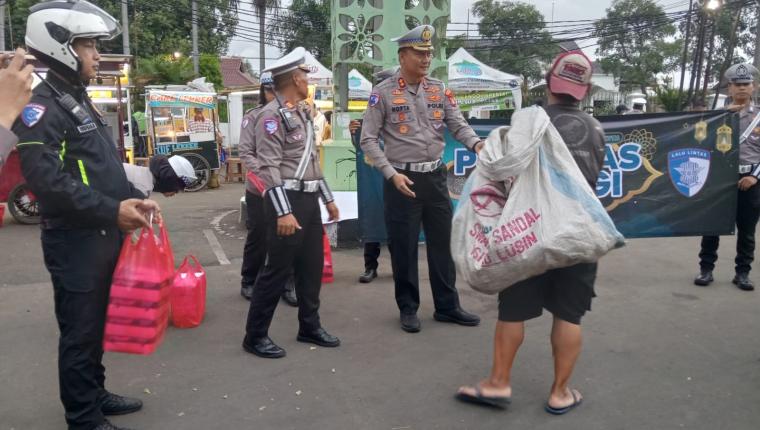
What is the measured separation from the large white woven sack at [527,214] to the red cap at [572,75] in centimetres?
22

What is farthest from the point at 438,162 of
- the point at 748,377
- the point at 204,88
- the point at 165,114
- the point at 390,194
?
the point at 204,88

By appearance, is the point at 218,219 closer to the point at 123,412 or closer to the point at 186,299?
the point at 186,299

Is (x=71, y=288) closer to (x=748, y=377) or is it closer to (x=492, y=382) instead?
(x=492, y=382)

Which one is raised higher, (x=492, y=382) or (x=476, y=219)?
(x=476, y=219)

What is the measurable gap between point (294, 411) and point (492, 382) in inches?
39.7

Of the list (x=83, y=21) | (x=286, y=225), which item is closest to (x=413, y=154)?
(x=286, y=225)

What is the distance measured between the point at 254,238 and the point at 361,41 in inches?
136

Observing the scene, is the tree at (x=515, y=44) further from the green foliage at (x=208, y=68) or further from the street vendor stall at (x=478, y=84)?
the street vendor stall at (x=478, y=84)

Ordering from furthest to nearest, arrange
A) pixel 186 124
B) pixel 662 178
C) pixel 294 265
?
pixel 186 124
pixel 662 178
pixel 294 265

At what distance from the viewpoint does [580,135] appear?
3100 millimetres

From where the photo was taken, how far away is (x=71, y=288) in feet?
8.86

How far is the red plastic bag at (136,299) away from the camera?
9.24 ft

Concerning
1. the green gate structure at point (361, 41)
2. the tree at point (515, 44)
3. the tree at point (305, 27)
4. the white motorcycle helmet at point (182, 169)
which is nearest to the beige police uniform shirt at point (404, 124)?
the white motorcycle helmet at point (182, 169)

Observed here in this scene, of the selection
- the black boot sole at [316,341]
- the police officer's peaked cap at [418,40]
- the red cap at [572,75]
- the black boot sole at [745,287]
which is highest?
the police officer's peaked cap at [418,40]
